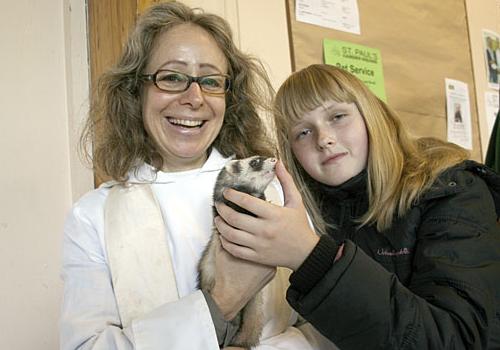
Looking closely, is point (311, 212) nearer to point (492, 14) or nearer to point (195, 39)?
point (195, 39)

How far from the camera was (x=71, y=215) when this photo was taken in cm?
97

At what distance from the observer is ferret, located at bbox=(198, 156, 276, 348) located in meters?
0.87

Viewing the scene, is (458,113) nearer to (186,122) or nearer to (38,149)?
(186,122)

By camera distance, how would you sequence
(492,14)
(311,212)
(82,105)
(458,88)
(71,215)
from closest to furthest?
1. (71,215)
2. (311,212)
3. (82,105)
4. (458,88)
5. (492,14)

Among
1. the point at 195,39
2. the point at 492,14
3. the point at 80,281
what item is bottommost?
the point at 80,281

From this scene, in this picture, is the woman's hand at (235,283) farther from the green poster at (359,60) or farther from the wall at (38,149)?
the green poster at (359,60)

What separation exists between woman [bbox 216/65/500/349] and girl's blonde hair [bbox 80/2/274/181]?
0.11m

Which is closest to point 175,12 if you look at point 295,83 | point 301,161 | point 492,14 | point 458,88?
point 295,83

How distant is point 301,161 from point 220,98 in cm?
31

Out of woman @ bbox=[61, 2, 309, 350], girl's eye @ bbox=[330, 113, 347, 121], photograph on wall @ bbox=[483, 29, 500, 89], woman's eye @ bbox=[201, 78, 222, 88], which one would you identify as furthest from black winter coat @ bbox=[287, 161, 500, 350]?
photograph on wall @ bbox=[483, 29, 500, 89]

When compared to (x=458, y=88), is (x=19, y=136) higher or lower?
lower

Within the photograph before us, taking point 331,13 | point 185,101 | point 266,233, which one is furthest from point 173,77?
point 331,13

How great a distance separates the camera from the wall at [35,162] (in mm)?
1324

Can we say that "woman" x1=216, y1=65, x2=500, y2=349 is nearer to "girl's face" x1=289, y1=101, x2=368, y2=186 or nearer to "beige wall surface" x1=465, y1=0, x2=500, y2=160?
"girl's face" x1=289, y1=101, x2=368, y2=186
